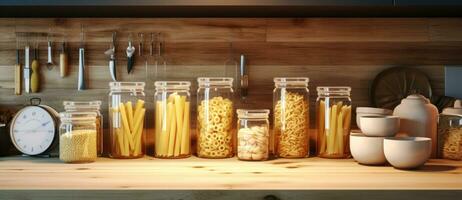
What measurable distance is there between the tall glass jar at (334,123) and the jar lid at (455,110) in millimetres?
324

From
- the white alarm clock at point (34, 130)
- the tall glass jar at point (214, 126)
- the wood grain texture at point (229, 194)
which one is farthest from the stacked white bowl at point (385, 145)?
the white alarm clock at point (34, 130)

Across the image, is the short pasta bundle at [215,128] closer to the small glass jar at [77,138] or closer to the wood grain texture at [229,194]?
the small glass jar at [77,138]

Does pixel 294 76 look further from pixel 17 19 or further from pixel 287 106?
pixel 17 19

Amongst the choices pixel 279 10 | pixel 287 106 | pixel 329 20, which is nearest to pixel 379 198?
pixel 287 106

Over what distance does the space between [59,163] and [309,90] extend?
0.92 metres

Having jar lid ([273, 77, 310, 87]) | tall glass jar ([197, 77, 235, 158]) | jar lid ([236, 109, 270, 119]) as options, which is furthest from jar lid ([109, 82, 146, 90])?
jar lid ([273, 77, 310, 87])

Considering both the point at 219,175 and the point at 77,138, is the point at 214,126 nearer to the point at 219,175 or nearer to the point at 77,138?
the point at 219,175

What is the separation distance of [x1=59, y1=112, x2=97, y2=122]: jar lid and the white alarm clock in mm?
97

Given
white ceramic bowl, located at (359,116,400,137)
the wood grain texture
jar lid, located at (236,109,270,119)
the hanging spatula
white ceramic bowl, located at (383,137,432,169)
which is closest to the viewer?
the wood grain texture

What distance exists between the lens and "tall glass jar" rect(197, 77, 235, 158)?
189cm

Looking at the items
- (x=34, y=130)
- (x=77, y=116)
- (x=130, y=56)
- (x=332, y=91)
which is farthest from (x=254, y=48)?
(x=34, y=130)

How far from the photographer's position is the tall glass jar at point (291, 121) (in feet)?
6.23

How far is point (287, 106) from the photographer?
1911mm

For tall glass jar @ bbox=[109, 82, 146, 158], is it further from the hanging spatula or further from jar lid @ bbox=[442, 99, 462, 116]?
jar lid @ bbox=[442, 99, 462, 116]
